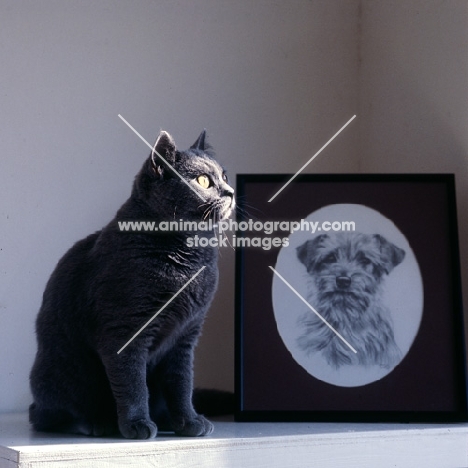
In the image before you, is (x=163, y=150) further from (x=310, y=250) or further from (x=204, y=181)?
(x=310, y=250)

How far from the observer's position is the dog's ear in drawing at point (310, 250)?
4.26 ft

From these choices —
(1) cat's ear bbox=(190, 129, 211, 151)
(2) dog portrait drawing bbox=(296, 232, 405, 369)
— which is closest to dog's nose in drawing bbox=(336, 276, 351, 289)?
(2) dog portrait drawing bbox=(296, 232, 405, 369)

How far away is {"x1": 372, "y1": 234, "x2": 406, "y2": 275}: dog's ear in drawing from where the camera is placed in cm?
128

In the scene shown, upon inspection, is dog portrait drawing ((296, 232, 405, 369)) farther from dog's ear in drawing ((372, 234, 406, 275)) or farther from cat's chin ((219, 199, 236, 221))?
cat's chin ((219, 199, 236, 221))

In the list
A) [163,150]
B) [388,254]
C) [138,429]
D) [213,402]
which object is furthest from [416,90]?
[138,429]

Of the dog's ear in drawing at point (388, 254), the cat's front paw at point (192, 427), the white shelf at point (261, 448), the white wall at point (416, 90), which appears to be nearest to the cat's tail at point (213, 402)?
the white shelf at point (261, 448)

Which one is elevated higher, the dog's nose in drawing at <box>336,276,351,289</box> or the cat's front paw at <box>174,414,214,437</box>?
the dog's nose in drawing at <box>336,276,351,289</box>

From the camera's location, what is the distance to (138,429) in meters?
1.03

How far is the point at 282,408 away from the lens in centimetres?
123

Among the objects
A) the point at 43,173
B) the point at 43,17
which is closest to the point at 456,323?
the point at 43,173

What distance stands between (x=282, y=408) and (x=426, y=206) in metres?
0.42

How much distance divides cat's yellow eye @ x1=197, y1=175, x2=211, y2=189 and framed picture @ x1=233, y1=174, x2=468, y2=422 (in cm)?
17

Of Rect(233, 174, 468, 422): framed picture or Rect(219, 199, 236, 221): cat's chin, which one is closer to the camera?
Rect(219, 199, 236, 221): cat's chin

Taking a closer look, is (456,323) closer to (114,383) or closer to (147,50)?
(114,383)
